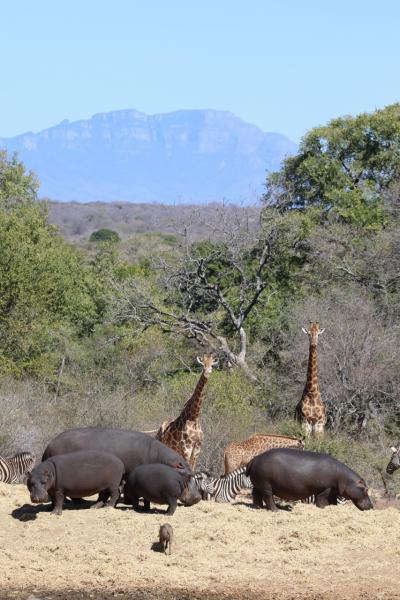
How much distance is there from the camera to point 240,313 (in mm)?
29359

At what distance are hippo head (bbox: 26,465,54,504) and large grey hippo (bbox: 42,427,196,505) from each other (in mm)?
1161

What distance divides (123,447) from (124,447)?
0.04ft

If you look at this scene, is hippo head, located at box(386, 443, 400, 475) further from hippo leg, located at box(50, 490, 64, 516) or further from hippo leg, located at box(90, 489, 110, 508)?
hippo leg, located at box(50, 490, 64, 516)

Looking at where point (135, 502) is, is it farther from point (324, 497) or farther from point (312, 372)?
point (312, 372)

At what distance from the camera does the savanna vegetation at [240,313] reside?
76.2 ft

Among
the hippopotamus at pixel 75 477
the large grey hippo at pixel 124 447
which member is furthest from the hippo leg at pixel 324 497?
the hippopotamus at pixel 75 477

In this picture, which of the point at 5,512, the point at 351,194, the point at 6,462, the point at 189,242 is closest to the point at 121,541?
the point at 5,512

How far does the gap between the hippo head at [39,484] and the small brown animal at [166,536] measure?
1.57 m

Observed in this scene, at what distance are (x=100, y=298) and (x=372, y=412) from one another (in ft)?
35.0

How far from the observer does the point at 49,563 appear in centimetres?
1248

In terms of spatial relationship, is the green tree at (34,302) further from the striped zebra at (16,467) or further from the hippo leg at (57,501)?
the hippo leg at (57,501)

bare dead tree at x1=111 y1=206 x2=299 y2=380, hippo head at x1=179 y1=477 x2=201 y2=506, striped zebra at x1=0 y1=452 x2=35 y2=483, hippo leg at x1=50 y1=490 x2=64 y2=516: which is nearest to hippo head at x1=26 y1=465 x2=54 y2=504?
hippo leg at x1=50 y1=490 x2=64 y2=516

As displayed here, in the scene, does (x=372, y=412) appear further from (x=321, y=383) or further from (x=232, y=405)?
(x=232, y=405)

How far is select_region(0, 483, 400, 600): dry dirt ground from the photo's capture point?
1193 centimetres
